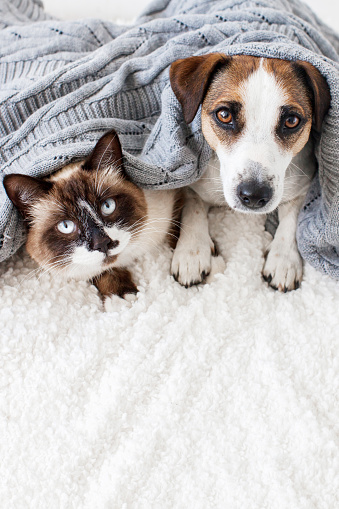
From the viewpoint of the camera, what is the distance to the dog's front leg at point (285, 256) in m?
1.47

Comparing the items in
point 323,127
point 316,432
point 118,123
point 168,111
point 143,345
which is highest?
point 323,127

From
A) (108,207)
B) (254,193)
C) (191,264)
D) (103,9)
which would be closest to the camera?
(254,193)

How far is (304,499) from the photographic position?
42.2 inches

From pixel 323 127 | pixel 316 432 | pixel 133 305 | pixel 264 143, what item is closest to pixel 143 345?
pixel 133 305

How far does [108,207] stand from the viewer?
1.28 meters

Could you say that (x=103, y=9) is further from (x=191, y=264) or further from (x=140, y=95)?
(x=191, y=264)

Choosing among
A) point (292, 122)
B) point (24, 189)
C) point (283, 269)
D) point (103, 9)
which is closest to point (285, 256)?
point (283, 269)

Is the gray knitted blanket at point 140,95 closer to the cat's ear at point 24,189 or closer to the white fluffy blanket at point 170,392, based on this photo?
the cat's ear at point 24,189

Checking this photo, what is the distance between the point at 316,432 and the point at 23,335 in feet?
2.77

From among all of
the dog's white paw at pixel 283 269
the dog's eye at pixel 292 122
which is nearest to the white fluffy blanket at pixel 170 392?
the dog's white paw at pixel 283 269

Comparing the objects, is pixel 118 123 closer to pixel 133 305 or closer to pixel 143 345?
pixel 133 305

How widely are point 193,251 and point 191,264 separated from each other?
44 mm

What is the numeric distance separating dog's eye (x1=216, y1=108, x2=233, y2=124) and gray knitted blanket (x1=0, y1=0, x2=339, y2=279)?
4.6 inches

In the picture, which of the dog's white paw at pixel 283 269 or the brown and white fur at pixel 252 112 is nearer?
the brown and white fur at pixel 252 112
